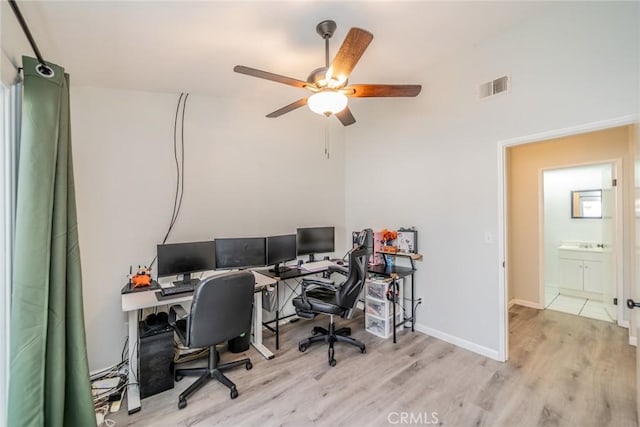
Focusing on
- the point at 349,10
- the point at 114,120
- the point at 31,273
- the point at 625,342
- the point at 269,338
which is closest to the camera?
the point at 31,273

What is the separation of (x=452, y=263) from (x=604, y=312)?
2.69 meters

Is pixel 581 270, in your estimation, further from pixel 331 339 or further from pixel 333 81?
pixel 333 81

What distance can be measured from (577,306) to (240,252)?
4.90 meters

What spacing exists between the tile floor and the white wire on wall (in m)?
5.69

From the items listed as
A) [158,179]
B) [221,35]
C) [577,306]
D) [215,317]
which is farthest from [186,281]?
[577,306]

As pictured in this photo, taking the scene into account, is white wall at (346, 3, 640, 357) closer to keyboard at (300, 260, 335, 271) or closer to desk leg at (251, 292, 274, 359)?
keyboard at (300, 260, 335, 271)

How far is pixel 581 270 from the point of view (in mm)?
4422

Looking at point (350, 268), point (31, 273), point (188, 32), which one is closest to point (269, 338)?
point (350, 268)

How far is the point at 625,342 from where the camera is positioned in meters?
2.98

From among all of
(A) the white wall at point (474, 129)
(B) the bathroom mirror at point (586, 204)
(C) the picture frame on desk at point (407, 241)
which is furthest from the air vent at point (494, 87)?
(B) the bathroom mirror at point (586, 204)

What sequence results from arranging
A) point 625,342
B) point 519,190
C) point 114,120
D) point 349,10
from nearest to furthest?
point 349,10 < point 114,120 < point 625,342 < point 519,190

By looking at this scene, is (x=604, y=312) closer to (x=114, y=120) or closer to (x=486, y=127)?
(x=486, y=127)

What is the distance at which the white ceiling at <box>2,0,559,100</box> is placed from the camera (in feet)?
5.93

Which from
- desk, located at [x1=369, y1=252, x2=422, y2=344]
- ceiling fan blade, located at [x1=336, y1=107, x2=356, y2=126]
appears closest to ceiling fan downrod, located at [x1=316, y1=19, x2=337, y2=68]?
ceiling fan blade, located at [x1=336, y1=107, x2=356, y2=126]
